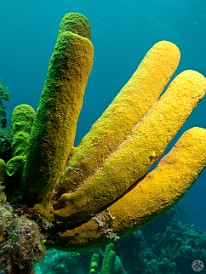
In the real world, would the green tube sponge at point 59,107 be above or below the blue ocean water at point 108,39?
below

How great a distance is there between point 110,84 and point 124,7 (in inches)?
1518

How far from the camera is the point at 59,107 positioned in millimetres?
1878

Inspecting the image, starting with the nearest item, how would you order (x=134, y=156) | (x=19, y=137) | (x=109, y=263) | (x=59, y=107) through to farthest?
(x=59, y=107) < (x=134, y=156) < (x=19, y=137) < (x=109, y=263)

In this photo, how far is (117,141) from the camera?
240cm

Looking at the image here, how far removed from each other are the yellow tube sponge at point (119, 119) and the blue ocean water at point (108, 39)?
42.2 meters

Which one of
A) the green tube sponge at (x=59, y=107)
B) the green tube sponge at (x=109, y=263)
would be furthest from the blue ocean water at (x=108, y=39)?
the green tube sponge at (x=59, y=107)

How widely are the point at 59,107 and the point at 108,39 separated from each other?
9452 centimetres

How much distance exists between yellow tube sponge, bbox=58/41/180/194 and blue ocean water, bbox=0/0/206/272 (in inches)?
1660

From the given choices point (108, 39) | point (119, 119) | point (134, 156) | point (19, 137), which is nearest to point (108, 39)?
point (108, 39)

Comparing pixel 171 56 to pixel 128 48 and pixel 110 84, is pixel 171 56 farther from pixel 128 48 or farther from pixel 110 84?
pixel 110 84

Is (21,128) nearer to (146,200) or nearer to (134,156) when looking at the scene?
(134,156)

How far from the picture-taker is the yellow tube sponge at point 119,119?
2.36m

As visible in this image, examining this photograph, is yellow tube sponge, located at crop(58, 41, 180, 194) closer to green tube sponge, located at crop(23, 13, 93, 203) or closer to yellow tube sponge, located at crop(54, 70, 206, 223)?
yellow tube sponge, located at crop(54, 70, 206, 223)

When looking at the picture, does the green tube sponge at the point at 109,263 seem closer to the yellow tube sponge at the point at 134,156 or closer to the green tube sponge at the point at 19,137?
A: the green tube sponge at the point at 19,137
